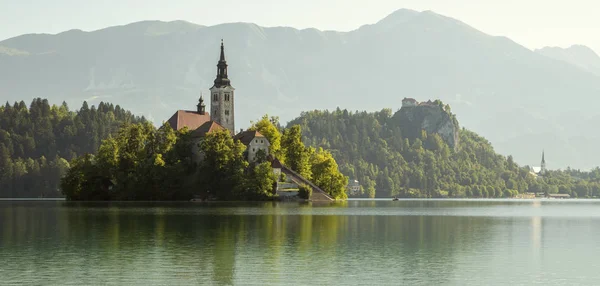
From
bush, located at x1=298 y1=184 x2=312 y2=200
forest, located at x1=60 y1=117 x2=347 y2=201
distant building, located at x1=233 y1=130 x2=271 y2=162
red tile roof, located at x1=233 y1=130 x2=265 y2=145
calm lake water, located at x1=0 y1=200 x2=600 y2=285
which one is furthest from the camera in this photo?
red tile roof, located at x1=233 y1=130 x2=265 y2=145

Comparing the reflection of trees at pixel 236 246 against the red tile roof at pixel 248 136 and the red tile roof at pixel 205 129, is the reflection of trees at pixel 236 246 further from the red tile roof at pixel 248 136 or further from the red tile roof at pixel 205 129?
the red tile roof at pixel 205 129

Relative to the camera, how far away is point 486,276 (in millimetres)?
45938

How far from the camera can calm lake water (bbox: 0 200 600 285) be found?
146ft

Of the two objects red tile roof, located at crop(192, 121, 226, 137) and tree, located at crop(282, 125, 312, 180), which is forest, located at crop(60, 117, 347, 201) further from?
tree, located at crop(282, 125, 312, 180)

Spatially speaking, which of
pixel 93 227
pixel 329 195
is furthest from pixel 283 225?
pixel 329 195

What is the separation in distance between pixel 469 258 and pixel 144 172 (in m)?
120

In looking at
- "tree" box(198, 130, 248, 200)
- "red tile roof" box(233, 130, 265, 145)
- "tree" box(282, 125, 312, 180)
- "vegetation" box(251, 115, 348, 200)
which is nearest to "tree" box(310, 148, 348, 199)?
"vegetation" box(251, 115, 348, 200)

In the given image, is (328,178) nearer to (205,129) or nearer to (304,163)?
(304,163)

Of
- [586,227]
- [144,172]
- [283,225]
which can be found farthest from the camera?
[144,172]

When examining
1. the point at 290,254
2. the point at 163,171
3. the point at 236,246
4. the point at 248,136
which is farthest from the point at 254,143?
the point at 290,254

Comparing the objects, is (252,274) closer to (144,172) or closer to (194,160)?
(144,172)

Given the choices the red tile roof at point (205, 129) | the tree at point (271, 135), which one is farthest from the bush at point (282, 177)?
the red tile roof at point (205, 129)

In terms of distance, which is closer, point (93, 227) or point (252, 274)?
point (252, 274)

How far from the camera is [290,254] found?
180 feet
